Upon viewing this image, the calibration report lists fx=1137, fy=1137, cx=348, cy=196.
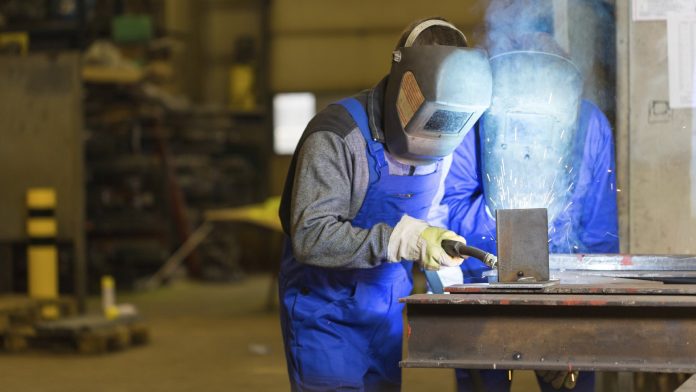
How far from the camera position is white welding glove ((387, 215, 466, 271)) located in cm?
294

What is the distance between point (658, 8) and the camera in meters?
4.04

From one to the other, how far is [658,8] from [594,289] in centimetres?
169

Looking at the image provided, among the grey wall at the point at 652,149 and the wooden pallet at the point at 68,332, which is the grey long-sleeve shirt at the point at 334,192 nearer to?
the grey wall at the point at 652,149

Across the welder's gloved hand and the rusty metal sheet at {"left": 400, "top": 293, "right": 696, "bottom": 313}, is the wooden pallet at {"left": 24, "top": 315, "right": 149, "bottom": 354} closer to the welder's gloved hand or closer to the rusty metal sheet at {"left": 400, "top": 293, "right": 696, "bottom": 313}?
the welder's gloved hand

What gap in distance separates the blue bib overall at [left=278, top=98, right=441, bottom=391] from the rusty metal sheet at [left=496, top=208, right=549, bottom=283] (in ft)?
1.83

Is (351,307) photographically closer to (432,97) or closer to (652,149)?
(432,97)

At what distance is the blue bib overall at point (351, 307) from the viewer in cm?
325

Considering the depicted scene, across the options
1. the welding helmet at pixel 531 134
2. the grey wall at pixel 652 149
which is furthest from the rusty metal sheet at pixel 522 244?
the grey wall at pixel 652 149

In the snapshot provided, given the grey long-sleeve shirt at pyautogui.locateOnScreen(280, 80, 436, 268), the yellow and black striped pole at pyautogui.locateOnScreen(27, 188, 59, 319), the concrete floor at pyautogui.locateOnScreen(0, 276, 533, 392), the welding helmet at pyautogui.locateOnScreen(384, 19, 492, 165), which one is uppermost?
the welding helmet at pyautogui.locateOnScreen(384, 19, 492, 165)

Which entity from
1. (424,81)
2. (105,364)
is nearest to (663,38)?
(424,81)

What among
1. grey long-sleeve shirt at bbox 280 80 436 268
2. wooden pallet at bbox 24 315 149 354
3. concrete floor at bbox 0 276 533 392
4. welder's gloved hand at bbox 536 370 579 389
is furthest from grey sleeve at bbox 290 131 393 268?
wooden pallet at bbox 24 315 149 354

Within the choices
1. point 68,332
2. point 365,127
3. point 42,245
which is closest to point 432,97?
point 365,127

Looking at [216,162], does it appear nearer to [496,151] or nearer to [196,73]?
[196,73]

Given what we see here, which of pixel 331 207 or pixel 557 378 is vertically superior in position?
pixel 331 207
